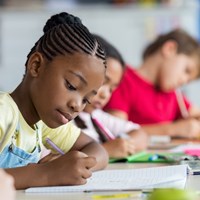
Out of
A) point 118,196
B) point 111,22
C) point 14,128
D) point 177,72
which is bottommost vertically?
point 118,196

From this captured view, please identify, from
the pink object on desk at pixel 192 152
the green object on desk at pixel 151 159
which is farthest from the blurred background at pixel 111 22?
the green object on desk at pixel 151 159

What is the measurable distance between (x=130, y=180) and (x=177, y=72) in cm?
161

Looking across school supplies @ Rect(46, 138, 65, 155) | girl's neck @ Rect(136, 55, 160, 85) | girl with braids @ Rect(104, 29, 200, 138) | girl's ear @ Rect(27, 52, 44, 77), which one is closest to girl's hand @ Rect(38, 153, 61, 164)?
school supplies @ Rect(46, 138, 65, 155)

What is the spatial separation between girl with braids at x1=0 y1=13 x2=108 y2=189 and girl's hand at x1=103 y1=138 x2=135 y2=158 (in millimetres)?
408

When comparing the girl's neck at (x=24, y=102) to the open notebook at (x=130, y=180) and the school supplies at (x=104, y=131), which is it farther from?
the school supplies at (x=104, y=131)

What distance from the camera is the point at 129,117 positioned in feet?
8.79

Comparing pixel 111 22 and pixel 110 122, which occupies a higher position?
pixel 111 22

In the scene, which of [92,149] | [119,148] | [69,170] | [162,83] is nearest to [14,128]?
[69,170]

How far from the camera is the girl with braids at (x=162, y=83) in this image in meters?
2.69

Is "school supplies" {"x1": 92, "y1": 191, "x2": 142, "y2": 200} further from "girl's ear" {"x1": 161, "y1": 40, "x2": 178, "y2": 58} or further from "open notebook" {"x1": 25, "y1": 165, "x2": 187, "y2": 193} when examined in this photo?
"girl's ear" {"x1": 161, "y1": 40, "x2": 178, "y2": 58}

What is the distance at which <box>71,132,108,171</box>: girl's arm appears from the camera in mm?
1395

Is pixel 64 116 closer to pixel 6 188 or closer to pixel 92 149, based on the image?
pixel 92 149

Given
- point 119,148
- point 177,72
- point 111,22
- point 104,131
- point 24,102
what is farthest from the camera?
point 111,22

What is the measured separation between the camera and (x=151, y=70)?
2.81 meters
